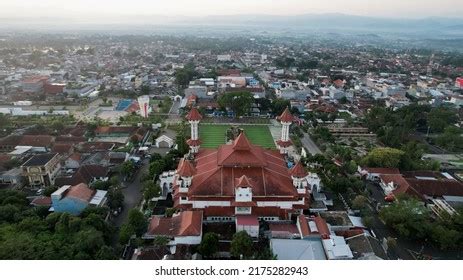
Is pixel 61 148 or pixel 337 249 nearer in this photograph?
pixel 337 249

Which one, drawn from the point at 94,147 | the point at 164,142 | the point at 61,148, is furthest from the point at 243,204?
the point at 61,148

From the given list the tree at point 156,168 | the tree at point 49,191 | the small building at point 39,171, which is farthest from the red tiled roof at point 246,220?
the small building at point 39,171

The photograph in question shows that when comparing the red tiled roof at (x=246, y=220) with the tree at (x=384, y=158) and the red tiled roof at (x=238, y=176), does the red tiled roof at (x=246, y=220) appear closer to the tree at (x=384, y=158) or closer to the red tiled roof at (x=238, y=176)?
the red tiled roof at (x=238, y=176)

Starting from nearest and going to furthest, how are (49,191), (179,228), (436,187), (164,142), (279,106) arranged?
(179,228)
(49,191)
(436,187)
(164,142)
(279,106)

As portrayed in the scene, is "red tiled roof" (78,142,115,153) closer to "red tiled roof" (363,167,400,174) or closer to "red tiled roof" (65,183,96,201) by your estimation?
"red tiled roof" (65,183,96,201)

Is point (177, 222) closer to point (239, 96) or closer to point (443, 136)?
point (239, 96)

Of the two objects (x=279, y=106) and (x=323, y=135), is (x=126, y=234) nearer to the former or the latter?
(x=323, y=135)
